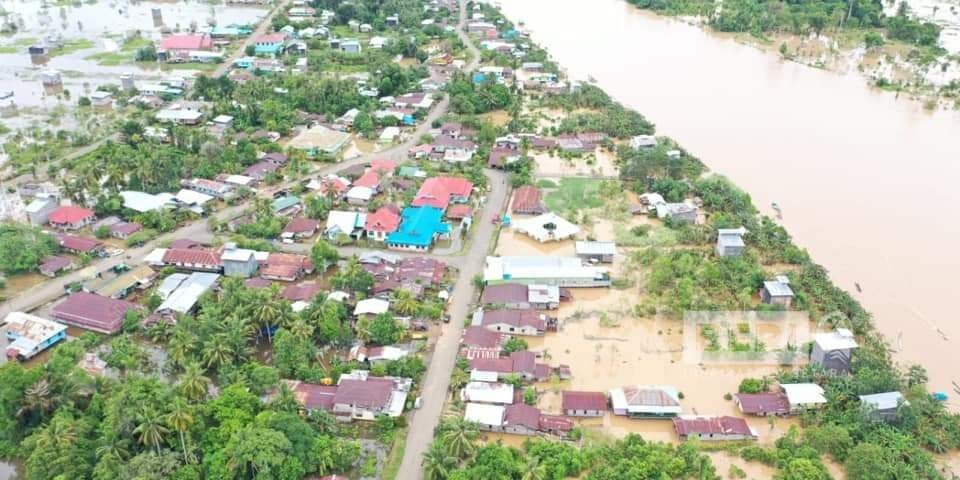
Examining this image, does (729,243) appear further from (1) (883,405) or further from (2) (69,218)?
(2) (69,218)

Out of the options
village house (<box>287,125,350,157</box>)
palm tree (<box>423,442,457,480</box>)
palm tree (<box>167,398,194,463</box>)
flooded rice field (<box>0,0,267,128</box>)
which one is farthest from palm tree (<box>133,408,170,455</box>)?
flooded rice field (<box>0,0,267,128</box>)

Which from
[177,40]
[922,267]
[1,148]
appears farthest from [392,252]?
[177,40]

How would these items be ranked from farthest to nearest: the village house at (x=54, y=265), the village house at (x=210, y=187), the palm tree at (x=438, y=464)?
1. the village house at (x=210, y=187)
2. the village house at (x=54, y=265)
3. the palm tree at (x=438, y=464)

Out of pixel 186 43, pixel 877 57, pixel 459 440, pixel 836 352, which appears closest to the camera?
pixel 459 440

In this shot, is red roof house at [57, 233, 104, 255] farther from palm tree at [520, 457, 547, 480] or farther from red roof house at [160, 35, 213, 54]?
red roof house at [160, 35, 213, 54]

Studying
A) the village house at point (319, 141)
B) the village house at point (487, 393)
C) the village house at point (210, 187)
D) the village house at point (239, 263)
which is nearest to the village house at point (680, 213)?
the village house at point (487, 393)

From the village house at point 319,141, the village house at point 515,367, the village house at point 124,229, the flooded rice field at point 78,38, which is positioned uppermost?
the flooded rice field at point 78,38

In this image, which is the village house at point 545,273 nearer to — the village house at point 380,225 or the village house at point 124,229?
the village house at point 380,225

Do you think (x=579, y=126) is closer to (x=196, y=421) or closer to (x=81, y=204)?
(x=81, y=204)

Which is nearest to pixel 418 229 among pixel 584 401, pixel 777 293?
pixel 584 401
